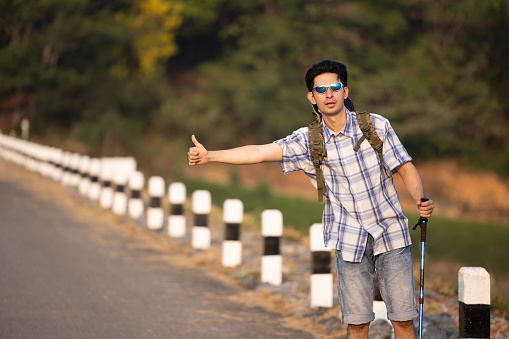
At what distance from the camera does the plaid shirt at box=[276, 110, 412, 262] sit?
448 cm

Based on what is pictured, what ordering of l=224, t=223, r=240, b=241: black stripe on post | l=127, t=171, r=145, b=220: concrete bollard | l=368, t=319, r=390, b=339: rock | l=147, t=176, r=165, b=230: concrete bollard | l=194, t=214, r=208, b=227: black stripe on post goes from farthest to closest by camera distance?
l=127, t=171, r=145, b=220: concrete bollard, l=147, t=176, r=165, b=230: concrete bollard, l=194, t=214, r=208, b=227: black stripe on post, l=224, t=223, r=240, b=241: black stripe on post, l=368, t=319, r=390, b=339: rock

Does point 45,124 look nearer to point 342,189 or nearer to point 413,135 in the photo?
point 413,135

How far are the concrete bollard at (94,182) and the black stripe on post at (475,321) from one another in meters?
11.8

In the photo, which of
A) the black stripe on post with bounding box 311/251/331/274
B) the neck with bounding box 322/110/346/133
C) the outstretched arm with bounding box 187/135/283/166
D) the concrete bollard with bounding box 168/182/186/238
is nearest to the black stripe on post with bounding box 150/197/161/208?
the concrete bollard with bounding box 168/182/186/238

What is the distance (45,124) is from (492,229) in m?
23.0

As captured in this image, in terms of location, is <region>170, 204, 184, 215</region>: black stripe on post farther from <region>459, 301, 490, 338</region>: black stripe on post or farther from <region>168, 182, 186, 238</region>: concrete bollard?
<region>459, 301, 490, 338</region>: black stripe on post

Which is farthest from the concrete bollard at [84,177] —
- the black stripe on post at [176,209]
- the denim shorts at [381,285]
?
the denim shorts at [381,285]

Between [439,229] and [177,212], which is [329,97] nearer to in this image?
[177,212]

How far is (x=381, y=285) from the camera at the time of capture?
15.0 feet

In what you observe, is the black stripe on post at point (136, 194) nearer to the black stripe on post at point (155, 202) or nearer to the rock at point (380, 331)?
the black stripe on post at point (155, 202)

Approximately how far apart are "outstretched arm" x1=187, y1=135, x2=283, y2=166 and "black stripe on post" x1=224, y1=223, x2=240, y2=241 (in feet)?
15.9

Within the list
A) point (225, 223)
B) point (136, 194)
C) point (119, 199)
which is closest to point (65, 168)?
point (119, 199)

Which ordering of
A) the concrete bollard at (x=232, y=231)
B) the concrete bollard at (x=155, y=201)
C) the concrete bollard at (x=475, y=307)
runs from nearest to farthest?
1. the concrete bollard at (x=475, y=307)
2. the concrete bollard at (x=232, y=231)
3. the concrete bollard at (x=155, y=201)

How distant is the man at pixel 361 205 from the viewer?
14.7 feet
